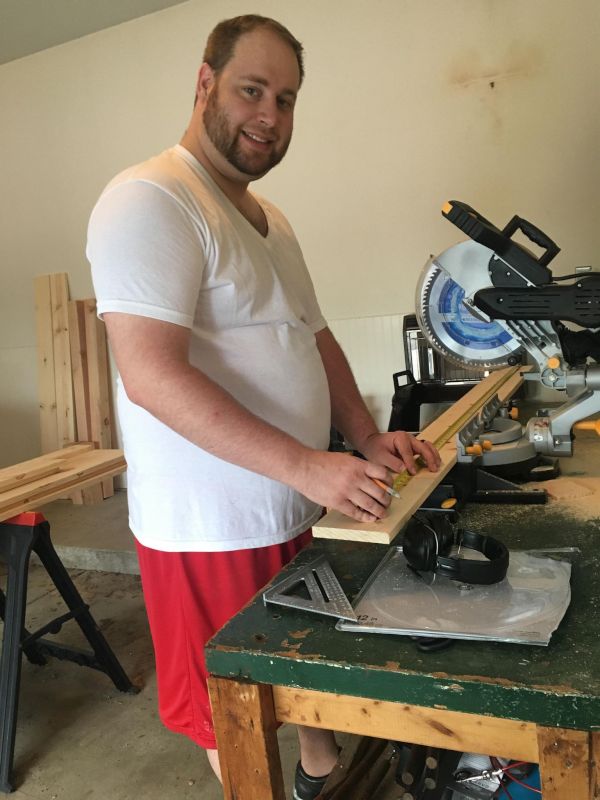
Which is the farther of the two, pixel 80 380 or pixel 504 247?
pixel 80 380

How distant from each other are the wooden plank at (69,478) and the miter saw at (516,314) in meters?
1.44

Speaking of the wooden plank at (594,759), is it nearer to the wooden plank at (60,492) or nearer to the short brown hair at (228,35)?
the short brown hair at (228,35)

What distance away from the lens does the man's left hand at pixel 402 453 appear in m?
1.26

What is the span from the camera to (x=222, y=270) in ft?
3.76

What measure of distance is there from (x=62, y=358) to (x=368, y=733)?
3.55 m

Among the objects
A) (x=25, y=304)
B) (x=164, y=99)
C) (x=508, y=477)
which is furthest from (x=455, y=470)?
(x=25, y=304)

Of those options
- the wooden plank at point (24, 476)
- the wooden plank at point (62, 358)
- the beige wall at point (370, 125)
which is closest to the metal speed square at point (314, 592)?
the wooden plank at point (24, 476)

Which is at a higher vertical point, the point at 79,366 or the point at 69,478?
the point at 79,366

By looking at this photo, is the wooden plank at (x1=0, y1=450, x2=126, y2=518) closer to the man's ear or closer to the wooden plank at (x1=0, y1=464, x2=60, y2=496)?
the wooden plank at (x1=0, y1=464, x2=60, y2=496)

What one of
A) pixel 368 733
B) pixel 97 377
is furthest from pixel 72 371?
pixel 368 733

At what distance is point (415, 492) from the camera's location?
1.15 metres

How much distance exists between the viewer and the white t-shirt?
1027 millimetres

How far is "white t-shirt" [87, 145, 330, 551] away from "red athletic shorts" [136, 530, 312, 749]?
0.04 metres

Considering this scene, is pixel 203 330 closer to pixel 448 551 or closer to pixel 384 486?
pixel 384 486
